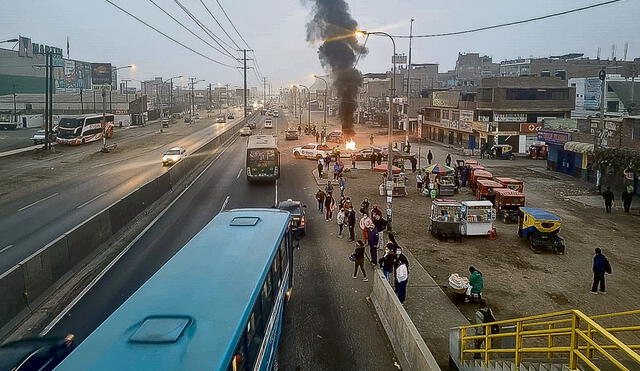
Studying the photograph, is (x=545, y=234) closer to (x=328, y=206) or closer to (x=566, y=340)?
(x=566, y=340)

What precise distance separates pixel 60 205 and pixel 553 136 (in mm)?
35692

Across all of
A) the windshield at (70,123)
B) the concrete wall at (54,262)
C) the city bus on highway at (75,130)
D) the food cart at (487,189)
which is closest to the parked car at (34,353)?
the concrete wall at (54,262)

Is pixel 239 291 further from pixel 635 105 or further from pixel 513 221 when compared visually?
pixel 635 105

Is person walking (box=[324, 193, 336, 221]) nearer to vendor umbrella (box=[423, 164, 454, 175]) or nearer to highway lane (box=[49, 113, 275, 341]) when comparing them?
highway lane (box=[49, 113, 275, 341])

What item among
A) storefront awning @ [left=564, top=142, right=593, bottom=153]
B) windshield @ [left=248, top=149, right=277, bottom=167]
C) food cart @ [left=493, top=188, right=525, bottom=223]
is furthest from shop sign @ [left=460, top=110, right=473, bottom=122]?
food cart @ [left=493, top=188, right=525, bottom=223]

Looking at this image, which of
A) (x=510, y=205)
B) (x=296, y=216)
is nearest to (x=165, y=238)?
(x=296, y=216)

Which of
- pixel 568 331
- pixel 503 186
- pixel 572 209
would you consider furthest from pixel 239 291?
pixel 572 209

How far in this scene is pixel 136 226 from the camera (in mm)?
22734

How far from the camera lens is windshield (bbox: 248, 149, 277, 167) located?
34062 mm

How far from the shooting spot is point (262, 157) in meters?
34.1

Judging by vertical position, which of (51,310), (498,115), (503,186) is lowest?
(51,310)

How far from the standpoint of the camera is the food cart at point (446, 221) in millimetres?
21641

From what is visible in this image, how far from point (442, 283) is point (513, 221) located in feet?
32.7

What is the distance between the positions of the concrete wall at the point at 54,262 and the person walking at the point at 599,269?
15.6 metres
